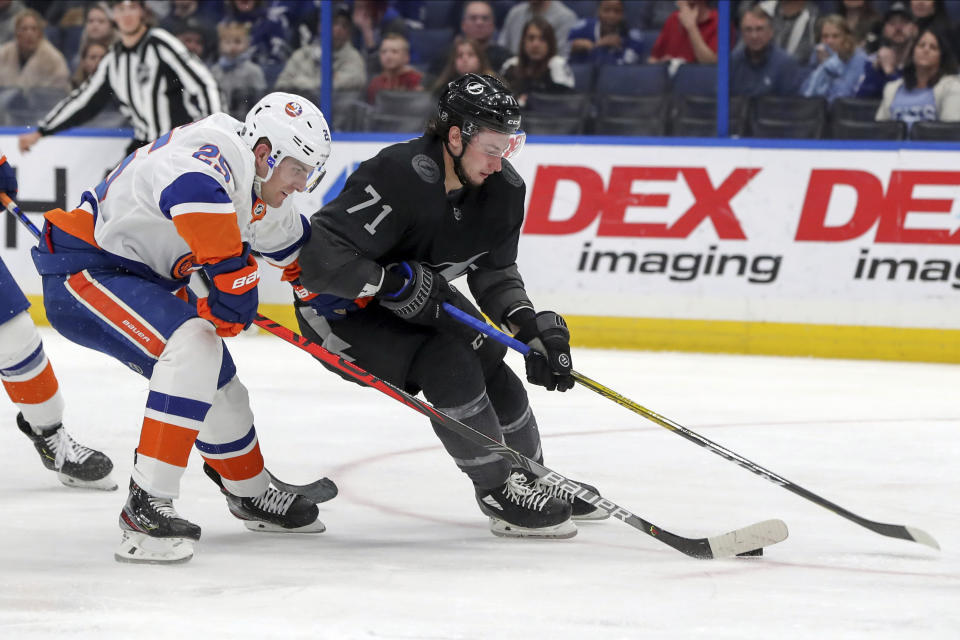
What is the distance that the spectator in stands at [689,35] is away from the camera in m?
6.20

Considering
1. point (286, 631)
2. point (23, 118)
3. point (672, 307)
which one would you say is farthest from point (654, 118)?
point (286, 631)

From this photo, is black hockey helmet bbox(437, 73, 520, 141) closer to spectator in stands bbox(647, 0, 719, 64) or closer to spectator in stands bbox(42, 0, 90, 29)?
spectator in stands bbox(647, 0, 719, 64)

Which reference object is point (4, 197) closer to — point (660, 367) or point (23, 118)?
point (660, 367)

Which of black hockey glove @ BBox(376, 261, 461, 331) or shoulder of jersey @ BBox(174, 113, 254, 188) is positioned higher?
shoulder of jersey @ BBox(174, 113, 254, 188)

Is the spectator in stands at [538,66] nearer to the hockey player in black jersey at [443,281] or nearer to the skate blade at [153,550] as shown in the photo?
the hockey player in black jersey at [443,281]

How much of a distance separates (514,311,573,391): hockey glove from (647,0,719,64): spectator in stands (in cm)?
333

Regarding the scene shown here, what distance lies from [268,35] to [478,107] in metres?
4.07

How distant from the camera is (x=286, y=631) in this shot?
2293 millimetres

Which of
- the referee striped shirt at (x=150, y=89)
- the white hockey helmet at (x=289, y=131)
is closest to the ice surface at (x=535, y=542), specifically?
the white hockey helmet at (x=289, y=131)

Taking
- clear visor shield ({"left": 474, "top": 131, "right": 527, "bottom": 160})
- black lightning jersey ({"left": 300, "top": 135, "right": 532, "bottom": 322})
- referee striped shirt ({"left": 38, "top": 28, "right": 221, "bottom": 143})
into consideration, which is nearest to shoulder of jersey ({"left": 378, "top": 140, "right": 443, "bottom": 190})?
black lightning jersey ({"left": 300, "top": 135, "right": 532, "bottom": 322})

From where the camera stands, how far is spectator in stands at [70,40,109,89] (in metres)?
6.97

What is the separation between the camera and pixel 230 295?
2736mm

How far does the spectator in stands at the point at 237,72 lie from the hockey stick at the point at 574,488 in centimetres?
396

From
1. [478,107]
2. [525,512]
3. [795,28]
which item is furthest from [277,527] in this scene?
[795,28]
